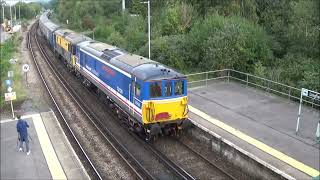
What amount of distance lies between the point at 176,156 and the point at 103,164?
9.74ft

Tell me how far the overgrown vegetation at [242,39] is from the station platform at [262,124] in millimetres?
2285

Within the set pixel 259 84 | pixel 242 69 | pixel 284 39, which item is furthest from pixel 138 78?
pixel 284 39

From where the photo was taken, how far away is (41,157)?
13.7 metres

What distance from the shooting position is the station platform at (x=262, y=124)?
13.1 meters

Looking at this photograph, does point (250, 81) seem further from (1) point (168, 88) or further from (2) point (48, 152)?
(2) point (48, 152)

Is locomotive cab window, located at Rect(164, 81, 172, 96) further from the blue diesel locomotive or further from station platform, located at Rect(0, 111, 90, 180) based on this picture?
station platform, located at Rect(0, 111, 90, 180)

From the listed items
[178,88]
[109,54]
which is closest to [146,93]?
[178,88]

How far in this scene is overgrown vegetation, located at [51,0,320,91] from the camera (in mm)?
23469

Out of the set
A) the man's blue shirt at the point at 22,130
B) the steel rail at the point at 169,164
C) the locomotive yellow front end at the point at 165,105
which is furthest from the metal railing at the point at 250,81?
the man's blue shirt at the point at 22,130

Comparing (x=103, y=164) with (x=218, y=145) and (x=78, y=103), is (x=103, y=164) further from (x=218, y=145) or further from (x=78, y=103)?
(x=78, y=103)

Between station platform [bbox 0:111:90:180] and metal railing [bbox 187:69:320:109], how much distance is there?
Answer: 385 inches

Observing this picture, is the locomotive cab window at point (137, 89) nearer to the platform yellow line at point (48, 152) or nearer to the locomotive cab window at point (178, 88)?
the locomotive cab window at point (178, 88)

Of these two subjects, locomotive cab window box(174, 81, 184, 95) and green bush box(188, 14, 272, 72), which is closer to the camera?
locomotive cab window box(174, 81, 184, 95)

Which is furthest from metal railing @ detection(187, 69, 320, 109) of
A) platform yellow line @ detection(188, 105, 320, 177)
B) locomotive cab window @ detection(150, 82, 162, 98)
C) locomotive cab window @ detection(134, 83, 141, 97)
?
locomotive cab window @ detection(134, 83, 141, 97)
